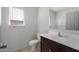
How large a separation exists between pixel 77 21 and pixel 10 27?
101 centimetres

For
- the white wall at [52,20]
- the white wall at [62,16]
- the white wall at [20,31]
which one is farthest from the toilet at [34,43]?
the white wall at [62,16]

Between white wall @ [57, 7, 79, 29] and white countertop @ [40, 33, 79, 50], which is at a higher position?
white wall @ [57, 7, 79, 29]

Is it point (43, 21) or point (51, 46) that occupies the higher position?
point (43, 21)

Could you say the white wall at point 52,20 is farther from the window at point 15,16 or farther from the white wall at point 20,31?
the window at point 15,16

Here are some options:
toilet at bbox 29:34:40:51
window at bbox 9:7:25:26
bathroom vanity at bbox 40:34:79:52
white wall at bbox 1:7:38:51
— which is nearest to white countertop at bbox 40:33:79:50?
bathroom vanity at bbox 40:34:79:52

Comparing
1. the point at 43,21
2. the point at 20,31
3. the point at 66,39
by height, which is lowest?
the point at 66,39

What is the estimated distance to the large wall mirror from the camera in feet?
3.26

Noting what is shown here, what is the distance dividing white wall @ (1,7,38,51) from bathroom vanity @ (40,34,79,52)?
0.20m

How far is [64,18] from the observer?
3.46 ft

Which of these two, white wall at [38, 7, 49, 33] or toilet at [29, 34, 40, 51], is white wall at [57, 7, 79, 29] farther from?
toilet at [29, 34, 40, 51]

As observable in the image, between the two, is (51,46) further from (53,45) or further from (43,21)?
(43,21)

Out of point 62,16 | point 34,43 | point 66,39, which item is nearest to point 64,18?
point 62,16

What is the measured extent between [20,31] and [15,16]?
242mm

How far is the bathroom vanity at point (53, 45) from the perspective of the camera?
89cm
